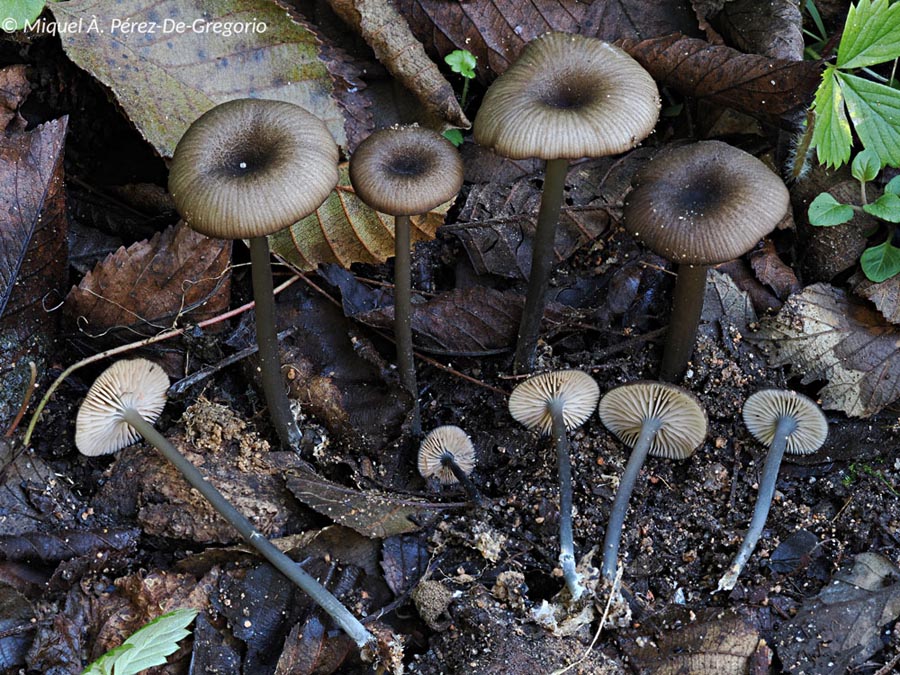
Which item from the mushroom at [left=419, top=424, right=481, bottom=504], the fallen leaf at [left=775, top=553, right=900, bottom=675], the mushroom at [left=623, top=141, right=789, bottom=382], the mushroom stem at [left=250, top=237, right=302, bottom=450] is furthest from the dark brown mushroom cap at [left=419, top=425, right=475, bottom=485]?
the fallen leaf at [left=775, top=553, right=900, bottom=675]

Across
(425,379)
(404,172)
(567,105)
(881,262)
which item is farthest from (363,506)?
(881,262)

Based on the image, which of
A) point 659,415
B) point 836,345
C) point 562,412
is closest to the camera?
point 659,415

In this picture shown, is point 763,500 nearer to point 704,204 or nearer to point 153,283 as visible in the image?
point 704,204

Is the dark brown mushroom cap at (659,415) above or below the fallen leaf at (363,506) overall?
above

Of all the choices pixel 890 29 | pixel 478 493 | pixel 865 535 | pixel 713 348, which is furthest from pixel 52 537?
pixel 890 29

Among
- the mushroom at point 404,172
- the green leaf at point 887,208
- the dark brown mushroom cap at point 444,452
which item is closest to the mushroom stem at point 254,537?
the dark brown mushroom cap at point 444,452

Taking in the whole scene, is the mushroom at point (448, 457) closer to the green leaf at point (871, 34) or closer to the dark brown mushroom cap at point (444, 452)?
the dark brown mushroom cap at point (444, 452)
